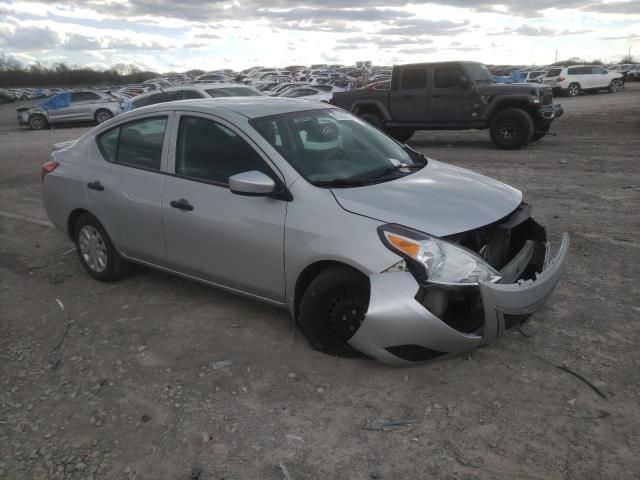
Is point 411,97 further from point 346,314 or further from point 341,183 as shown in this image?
point 346,314

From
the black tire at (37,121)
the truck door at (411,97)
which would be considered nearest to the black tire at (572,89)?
the truck door at (411,97)

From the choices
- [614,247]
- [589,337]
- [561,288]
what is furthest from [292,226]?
[614,247]

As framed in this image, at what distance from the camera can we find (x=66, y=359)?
375 cm

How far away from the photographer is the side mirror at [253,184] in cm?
349

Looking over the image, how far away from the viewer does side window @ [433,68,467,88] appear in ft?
40.7

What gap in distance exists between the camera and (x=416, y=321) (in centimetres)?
306

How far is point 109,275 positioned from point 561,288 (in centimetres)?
380

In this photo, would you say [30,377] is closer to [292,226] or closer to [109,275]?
[109,275]

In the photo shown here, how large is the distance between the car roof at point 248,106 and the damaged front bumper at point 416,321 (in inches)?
65.3

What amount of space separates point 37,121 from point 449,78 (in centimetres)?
1826

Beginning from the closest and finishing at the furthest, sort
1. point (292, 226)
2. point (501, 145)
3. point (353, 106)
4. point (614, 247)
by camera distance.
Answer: point (292, 226) < point (614, 247) < point (501, 145) < point (353, 106)

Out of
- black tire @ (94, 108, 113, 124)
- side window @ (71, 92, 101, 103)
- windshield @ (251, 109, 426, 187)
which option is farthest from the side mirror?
side window @ (71, 92, 101, 103)

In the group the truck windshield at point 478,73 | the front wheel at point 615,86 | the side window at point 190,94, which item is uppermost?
the front wheel at point 615,86

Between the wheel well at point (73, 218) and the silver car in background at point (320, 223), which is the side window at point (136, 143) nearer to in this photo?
the silver car in background at point (320, 223)
